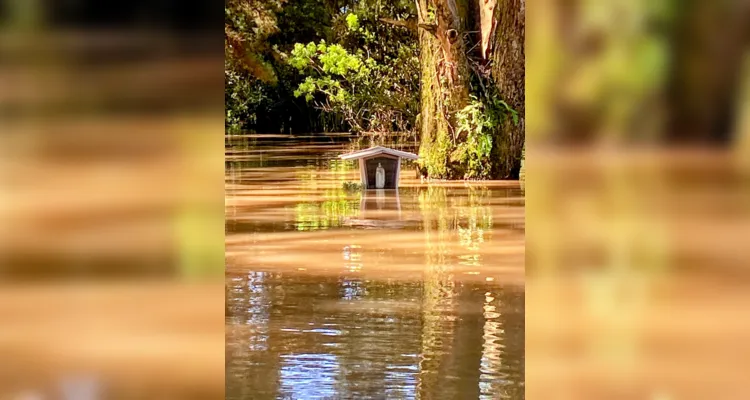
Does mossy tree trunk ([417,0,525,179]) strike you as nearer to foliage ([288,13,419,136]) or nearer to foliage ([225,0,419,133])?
foliage ([225,0,419,133])

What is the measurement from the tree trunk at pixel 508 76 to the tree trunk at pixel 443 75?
12.1 inches

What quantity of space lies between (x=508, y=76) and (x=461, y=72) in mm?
462

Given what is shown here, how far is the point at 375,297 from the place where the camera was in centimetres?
395

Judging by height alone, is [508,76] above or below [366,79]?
below

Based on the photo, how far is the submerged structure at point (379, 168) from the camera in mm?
8617
